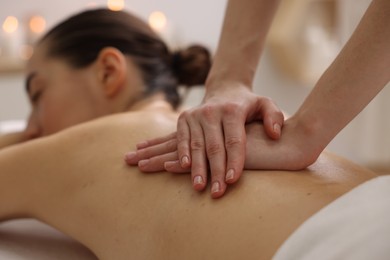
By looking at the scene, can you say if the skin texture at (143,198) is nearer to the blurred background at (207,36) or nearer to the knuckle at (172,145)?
the knuckle at (172,145)

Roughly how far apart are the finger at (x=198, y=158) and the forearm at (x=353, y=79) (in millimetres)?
174

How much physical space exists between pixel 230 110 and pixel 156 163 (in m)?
0.16

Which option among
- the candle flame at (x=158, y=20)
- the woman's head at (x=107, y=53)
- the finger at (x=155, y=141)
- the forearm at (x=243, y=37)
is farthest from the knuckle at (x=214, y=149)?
the candle flame at (x=158, y=20)

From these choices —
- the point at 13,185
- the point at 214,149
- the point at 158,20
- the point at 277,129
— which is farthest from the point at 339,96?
the point at 158,20

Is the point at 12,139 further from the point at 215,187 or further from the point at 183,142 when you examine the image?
the point at 215,187

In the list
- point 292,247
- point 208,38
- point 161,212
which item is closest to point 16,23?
point 208,38

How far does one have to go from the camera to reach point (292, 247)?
0.84m

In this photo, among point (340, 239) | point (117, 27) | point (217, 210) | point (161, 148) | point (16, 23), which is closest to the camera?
point (340, 239)

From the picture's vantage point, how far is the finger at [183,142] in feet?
3.52

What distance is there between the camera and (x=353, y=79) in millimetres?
998

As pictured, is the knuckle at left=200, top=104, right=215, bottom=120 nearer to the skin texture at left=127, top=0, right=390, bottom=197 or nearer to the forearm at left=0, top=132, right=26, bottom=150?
the skin texture at left=127, top=0, right=390, bottom=197

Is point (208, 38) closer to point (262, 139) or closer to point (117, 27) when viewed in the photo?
point (117, 27)

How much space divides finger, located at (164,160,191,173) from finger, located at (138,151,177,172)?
20mm

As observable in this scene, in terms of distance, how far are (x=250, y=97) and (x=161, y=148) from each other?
7.4 inches
